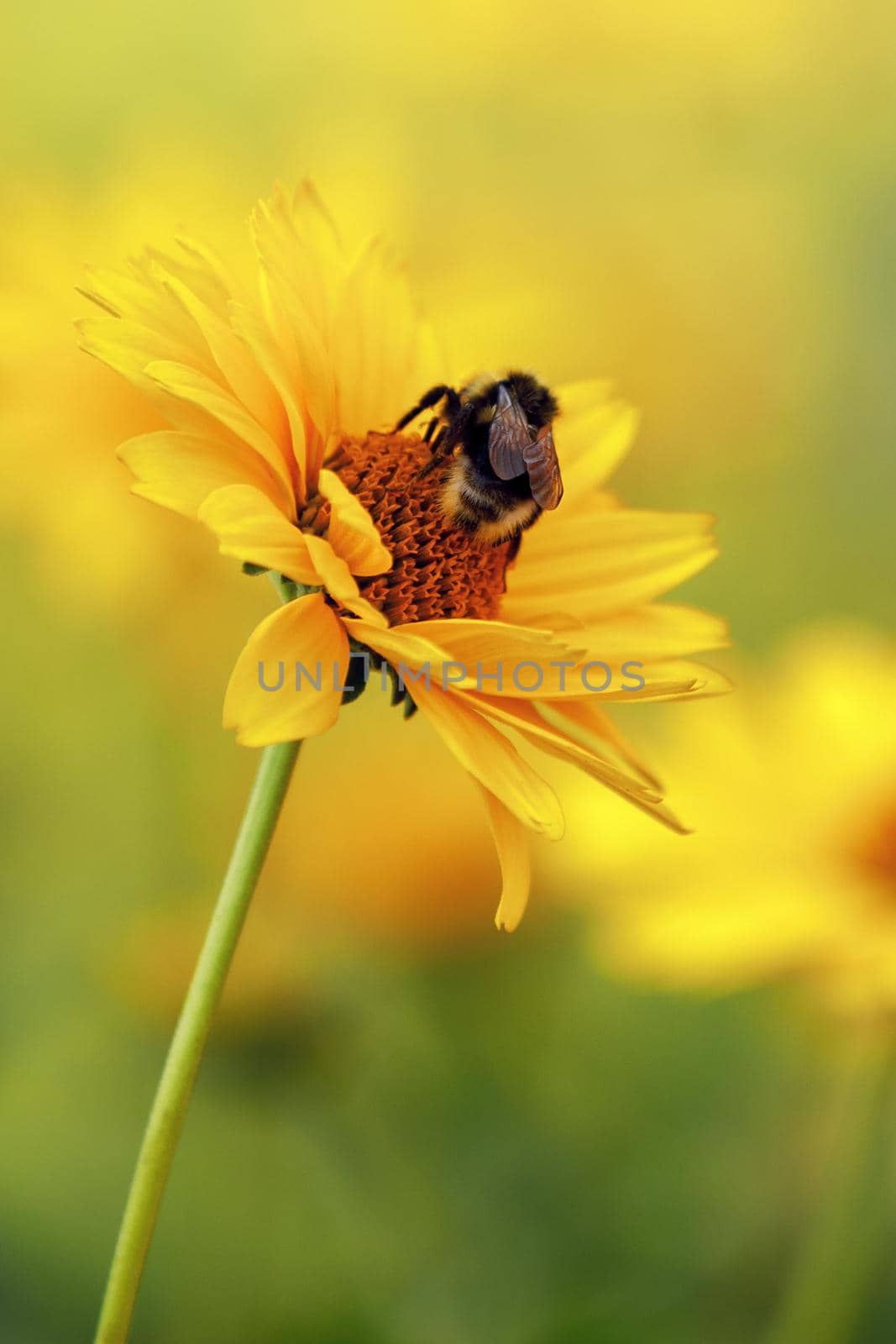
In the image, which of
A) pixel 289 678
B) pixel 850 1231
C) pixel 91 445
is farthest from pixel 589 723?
pixel 91 445

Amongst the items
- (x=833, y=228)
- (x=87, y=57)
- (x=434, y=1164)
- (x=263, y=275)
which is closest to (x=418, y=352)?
(x=263, y=275)

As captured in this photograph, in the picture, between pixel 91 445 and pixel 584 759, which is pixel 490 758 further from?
pixel 91 445

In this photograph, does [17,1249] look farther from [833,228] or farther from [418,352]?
[833,228]

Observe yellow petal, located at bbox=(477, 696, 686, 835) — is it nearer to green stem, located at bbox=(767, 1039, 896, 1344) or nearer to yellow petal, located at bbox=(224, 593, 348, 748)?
yellow petal, located at bbox=(224, 593, 348, 748)

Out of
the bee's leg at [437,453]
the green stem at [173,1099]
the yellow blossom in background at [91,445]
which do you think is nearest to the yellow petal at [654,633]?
the bee's leg at [437,453]

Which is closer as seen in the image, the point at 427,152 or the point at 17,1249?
the point at 17,1249

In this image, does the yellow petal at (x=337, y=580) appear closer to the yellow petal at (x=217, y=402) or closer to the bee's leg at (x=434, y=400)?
the yellow petal at (x=217, y=402)
